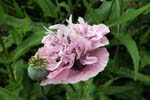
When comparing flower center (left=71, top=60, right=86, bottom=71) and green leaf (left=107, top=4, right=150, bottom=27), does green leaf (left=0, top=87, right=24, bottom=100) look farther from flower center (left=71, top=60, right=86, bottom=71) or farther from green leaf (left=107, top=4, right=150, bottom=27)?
green leaf (left=107, top=4, right=150, bottom=27)

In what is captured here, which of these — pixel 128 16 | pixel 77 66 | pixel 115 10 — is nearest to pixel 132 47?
pixel 128 16

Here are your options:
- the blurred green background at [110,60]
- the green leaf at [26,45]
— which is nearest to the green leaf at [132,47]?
the blurred green background at [110,60]

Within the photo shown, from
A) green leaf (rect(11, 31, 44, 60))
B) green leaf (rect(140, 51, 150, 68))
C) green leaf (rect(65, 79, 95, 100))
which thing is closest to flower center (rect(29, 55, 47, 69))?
green leaf (rect(65, 79, 95, 100))

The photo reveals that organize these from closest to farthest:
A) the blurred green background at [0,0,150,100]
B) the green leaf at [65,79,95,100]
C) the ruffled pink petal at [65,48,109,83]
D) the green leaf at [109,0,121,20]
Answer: the ruffled pink petal at [65,48,109,83]
the green leaf at [65,79,95,100]
the blurred green background at [0,0,150,100]
the green leaf at [109,0,121,20]

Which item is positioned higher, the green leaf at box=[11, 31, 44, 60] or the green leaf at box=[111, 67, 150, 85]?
the green leaf at box=[11, 31, 44, 60]

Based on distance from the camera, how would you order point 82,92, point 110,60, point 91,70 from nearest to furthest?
point 91,70 → point 82,92 → point 110,60

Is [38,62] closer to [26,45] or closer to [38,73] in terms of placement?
[38,73]
